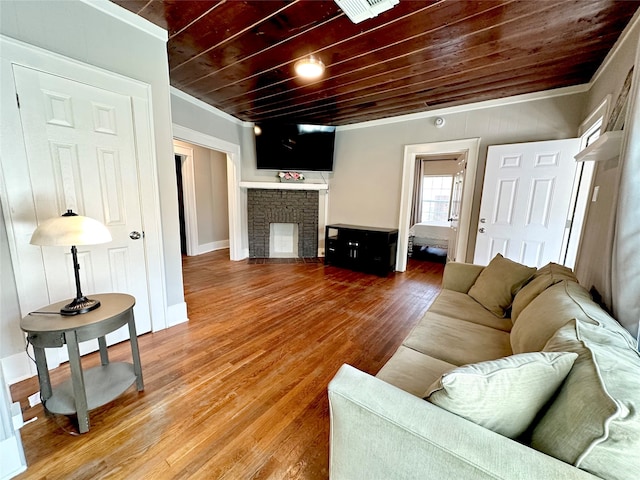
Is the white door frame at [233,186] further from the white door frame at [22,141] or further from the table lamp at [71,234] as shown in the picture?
the table lamp at [71,234]

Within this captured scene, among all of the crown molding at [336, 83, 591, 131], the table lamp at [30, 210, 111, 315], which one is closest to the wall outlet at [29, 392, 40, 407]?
the table lamp at [30, 210, 111, 315]

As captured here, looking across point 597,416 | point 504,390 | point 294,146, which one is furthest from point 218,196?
point 597,416

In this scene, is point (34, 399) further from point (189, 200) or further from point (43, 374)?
point (189, 200)

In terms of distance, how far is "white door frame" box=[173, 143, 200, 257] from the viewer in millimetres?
5012

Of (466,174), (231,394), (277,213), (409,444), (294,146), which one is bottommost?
(231,394)

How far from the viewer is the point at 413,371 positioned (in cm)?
125

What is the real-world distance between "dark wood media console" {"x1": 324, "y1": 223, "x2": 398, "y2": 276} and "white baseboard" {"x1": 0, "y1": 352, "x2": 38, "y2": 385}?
3.72m

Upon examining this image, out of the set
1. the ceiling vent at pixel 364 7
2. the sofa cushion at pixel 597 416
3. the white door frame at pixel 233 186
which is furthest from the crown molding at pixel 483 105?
the sofa cushion at pixel 597 416

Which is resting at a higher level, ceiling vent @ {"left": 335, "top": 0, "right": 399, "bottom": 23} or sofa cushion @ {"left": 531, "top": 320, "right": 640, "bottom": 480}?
ceiling vent @ {"left": 335, "top": 0, "right": 399, "bottom": 23}

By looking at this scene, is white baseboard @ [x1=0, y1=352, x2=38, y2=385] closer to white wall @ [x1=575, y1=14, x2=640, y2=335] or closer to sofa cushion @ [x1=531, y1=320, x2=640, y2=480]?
sofa cushion @ [x1=531, y1=320, x2=640, y2=480]

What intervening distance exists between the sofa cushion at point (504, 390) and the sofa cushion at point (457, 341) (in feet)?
1.85

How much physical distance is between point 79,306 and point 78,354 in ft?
0.91

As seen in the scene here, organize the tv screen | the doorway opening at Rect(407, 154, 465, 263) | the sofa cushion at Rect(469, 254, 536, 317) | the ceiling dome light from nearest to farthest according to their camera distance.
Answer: the sofa cushion at Rect(469, 254, 536, 317)
the ceiling dome light
the tv screen
the doorway opening at Rect(407, 154, 465, 263)

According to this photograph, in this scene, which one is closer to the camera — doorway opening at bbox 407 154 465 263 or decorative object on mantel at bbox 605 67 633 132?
decorative object on mantel at bbox 605 67 633 132
